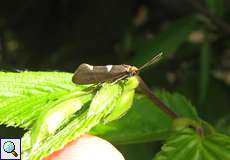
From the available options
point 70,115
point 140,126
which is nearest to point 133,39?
point 140,126

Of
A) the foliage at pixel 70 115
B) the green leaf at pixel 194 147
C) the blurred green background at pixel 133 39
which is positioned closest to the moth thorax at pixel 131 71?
the foliage at pixel 70 115

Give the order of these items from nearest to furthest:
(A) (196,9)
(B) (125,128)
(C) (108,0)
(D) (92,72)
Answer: (D) (92,72) < (B) (125,128) < (A) (196,9) < (C) (108,0)

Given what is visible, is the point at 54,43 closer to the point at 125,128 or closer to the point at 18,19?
the point at 18,19

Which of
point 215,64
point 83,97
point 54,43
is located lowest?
point 83,97

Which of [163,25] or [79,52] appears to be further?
[163,25]

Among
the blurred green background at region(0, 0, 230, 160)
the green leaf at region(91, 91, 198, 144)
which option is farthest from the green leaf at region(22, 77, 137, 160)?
the blurred green background at region(0, 0, 230, 160)

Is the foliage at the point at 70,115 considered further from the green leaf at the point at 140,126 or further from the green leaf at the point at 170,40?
the green leaf at the point at 170,40

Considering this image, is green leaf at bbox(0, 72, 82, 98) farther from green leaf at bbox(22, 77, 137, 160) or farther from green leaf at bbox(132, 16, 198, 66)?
green leaf at bbox(132, 16, 198, 66)

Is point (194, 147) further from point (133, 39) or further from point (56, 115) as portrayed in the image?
point (133, 39)

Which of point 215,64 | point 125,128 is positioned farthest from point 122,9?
point 125,128
